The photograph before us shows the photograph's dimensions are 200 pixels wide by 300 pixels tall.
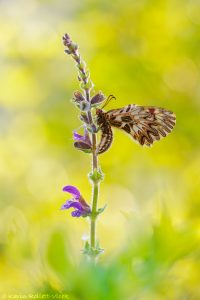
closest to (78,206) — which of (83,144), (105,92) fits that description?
(83,144)

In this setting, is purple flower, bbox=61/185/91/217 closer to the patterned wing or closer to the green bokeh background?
the patterned wing

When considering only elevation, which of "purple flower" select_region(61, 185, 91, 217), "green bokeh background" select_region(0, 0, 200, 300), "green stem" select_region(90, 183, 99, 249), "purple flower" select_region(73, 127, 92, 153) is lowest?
"green stem" select_region(90, 183, 99, 249)

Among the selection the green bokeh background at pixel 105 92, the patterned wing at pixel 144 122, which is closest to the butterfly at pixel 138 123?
the patterned wing at pixel 144 122

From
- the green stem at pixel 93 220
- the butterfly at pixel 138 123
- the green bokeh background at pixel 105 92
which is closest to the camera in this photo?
the green stem at pixel 93 220

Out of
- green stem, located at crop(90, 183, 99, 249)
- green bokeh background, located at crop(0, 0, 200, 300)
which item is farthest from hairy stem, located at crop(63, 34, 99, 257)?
green bokeh background, located at crop(0, 0, 200, 300)

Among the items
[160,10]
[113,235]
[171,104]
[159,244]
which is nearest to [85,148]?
[159,244]

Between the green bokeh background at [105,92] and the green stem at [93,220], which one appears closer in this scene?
the green stem at [93,220]

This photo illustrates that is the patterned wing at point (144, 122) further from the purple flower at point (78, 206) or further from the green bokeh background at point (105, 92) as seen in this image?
the green bokeh background at point (105, 92)

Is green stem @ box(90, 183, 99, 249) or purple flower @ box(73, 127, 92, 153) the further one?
purple flower @ box(73, 127, 92, 153)
